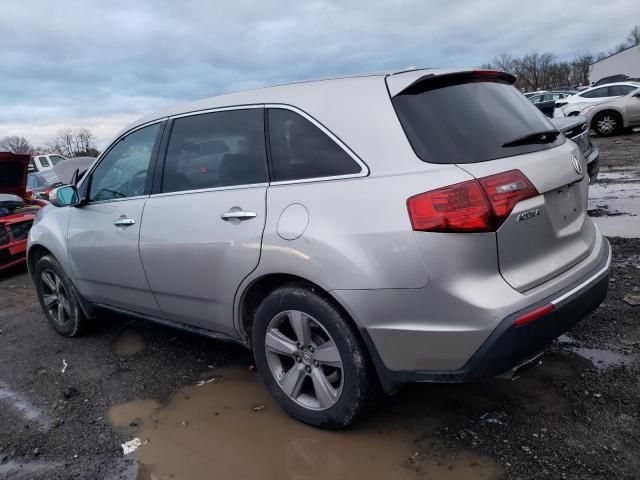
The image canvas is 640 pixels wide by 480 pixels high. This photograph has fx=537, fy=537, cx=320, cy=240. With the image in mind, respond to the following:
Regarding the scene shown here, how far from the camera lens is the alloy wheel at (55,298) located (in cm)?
463

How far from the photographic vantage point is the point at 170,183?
3.42m

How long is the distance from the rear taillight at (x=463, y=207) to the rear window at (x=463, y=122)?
0.57 feet

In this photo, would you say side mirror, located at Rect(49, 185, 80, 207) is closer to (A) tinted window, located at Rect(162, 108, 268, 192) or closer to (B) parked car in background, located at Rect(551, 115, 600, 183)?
(A) tinted window, located at Rect(162, 108, 268, 192)

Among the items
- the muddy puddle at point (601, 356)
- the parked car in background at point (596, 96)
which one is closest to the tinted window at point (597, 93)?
the parked car in background at point (596, 96)

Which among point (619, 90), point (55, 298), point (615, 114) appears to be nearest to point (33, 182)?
point (55, 298)

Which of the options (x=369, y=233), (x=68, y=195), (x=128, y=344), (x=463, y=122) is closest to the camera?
(x=369, y=233)

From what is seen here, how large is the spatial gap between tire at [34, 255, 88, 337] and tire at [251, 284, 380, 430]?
229cm

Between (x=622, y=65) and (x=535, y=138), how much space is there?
77.2 metres

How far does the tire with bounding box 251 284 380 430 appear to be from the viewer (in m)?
2.55

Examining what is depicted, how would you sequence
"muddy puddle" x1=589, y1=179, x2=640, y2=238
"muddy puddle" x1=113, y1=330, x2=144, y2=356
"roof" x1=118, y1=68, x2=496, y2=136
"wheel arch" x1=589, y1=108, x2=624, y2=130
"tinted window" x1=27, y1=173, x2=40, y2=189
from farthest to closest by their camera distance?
"wheel arch" x1=589, y1=108, x2=624, y2=130 < "tinted window" x1=27, y1=173, x2=40, y2=189 < "muddy puddle" x1=589, y1=179, x2=640, y2=238 < "muddy puddle" x1=113, y1=330, x2=144, y2=356 < "roof" x1=118, y1=68, x2=496, y2=136

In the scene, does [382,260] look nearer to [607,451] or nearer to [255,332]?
[255,332]

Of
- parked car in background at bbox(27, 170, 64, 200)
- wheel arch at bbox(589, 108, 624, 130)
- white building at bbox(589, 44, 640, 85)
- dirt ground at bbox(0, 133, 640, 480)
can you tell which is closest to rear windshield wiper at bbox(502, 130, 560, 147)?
dirt ground at bbox(0, 133, 640, 480)

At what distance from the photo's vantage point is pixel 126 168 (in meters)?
3.87

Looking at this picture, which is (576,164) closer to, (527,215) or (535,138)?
(535,138)
